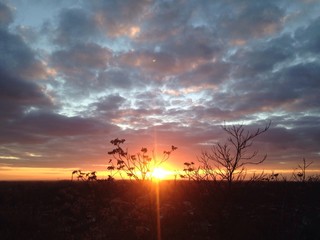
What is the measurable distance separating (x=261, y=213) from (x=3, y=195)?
559 inches

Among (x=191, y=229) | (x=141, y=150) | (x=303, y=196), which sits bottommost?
(x=191, y=229)

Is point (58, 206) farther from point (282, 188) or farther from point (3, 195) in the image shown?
point (282, 188)

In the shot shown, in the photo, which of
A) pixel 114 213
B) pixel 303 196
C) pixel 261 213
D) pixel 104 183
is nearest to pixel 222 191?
pixel 261 213

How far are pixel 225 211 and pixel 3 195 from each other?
13.7m

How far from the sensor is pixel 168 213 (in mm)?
15203

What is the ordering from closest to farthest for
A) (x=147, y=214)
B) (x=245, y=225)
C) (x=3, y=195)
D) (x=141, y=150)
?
(x=245, y=225) → (x=147, y=214) → (x=141, y=150) → (x=3, y=195)

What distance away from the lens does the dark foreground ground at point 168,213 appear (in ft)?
39.2

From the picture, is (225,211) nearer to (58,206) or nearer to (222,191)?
(222,191)

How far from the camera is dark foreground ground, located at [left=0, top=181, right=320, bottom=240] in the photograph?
39.2 feet

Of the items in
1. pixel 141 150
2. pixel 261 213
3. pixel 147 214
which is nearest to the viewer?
pixel 261 213

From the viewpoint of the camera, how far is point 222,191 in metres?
12.1

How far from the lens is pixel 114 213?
16203 mm

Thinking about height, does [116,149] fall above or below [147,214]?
above

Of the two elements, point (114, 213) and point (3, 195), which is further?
point (3, 195)
